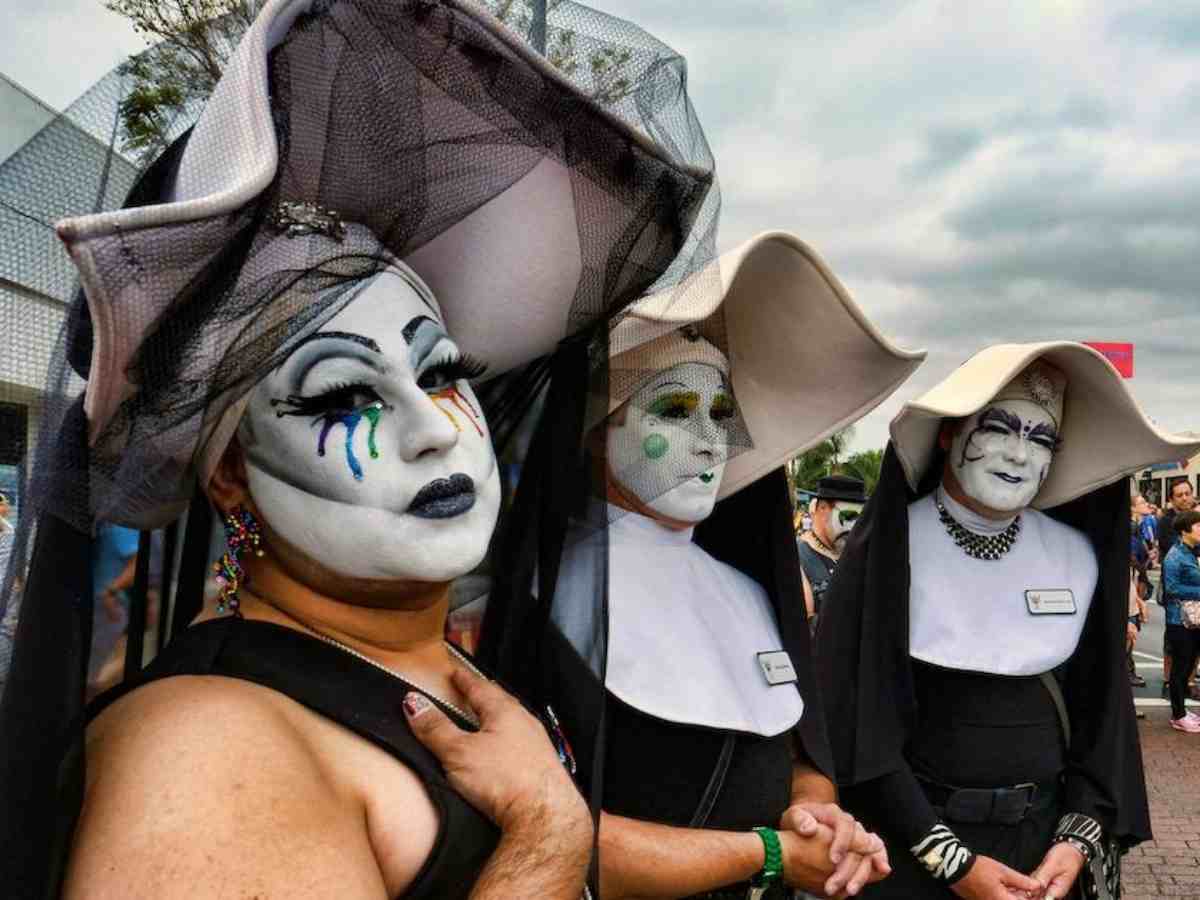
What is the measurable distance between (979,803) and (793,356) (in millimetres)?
1257

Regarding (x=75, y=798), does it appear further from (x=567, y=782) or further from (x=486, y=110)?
(x=486, y=110)

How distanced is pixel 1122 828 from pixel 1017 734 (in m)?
0.39

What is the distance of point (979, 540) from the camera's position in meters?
2.90

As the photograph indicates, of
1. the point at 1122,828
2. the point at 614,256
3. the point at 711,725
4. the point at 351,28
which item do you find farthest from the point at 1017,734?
the point at 351,28

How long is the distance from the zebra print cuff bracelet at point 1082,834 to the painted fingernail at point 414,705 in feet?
6.98

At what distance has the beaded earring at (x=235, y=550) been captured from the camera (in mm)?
1345

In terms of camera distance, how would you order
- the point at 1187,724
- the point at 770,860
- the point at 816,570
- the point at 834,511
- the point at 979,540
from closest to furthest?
1. the point at 770,860
2. the point at 979,540
3. the point at 816,570
4. the point at 834,511
5. the point at 1187,724

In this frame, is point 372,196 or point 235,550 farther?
point 235,550

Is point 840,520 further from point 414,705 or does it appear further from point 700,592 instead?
point 414,705

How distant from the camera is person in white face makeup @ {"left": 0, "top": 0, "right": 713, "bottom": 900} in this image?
99 cm

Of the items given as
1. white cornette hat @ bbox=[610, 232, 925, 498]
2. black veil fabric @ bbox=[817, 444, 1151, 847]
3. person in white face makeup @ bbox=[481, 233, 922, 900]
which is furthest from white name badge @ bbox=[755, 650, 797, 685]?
black veil fabric @ bbox=[817, 444, 1151, 847]

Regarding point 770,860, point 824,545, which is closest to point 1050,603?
point 770,860

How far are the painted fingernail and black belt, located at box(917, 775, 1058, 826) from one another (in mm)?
1869

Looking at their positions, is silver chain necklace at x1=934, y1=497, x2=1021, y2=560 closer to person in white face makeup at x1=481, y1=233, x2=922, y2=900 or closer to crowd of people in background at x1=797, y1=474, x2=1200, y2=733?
person in white face makeup at x1=481, y1=233, x2=922, y2=900
